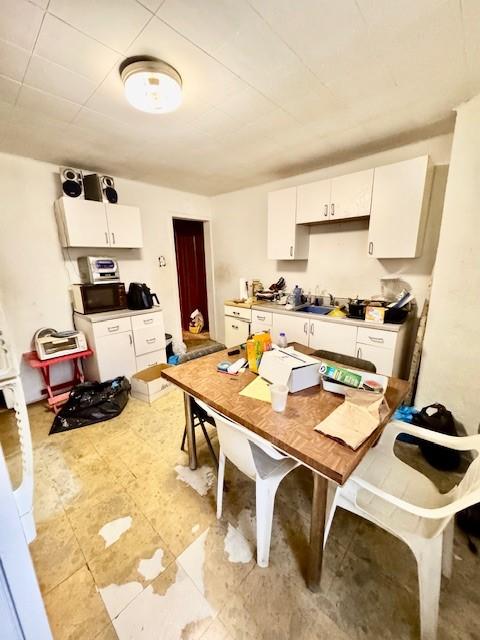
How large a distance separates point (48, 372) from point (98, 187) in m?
1.98

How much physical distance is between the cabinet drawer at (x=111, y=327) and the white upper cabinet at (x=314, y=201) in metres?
2.25

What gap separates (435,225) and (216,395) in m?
2.43

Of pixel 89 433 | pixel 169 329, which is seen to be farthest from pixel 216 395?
pixel 169 329

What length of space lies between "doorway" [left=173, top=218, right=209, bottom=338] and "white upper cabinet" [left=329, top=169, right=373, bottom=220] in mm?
2496

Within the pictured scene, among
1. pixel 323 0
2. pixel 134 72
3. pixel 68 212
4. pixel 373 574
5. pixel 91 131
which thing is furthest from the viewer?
pixel 68 212

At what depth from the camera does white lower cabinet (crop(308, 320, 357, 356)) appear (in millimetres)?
2439

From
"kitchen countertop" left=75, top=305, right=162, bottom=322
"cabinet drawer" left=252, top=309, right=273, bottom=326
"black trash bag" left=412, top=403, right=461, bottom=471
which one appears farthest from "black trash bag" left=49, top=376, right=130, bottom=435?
"black trash bag" left=412, top=403, right=461, bottom=471

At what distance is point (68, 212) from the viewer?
2533 mm

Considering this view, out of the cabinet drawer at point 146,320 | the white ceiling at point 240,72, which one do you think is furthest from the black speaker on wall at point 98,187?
the cabinet drawer at point 146,320

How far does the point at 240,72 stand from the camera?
4.59ft

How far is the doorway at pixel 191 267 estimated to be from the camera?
178 inches

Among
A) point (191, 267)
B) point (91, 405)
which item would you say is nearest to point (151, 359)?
point (91, 405)

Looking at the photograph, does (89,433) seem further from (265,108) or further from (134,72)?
(265,108)

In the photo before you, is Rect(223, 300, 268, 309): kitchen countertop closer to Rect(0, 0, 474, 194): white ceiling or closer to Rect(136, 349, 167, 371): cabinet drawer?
Rect(136, 349, 167, 371): cabinet drawer
